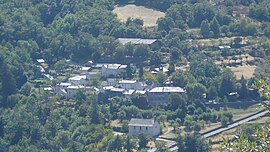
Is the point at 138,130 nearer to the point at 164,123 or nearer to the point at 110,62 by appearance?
the point at 164,123

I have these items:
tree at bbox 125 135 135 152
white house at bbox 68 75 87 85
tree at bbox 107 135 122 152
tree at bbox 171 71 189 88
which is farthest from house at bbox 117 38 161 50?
tree at bbox 107 135 122 152

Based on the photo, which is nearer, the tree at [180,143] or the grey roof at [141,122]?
the tree at [180,143]

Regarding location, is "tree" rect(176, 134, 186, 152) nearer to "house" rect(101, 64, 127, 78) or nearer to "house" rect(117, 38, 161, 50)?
"house" rect(101, 64, 127, 78)

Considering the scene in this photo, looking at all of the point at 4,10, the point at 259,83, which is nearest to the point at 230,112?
the point at 4,10

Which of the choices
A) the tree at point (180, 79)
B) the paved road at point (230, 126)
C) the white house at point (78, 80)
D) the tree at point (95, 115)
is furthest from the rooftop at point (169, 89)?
the white house at point (78, 80)

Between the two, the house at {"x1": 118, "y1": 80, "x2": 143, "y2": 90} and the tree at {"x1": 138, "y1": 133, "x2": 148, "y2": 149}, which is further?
the house at {"x1": 118, "y1": 80, "x2": 143, "y2": 90}

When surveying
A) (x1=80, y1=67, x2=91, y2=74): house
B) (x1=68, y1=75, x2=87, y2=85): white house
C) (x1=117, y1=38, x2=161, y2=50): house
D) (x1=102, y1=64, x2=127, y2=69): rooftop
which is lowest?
(x1=68, y1=75, x2=87, y2=85): white house

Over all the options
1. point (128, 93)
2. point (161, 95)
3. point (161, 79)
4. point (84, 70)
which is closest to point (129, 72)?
point (161, 79)

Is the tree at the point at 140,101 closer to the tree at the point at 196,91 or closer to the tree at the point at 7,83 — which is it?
the tree at the point at 196,91
